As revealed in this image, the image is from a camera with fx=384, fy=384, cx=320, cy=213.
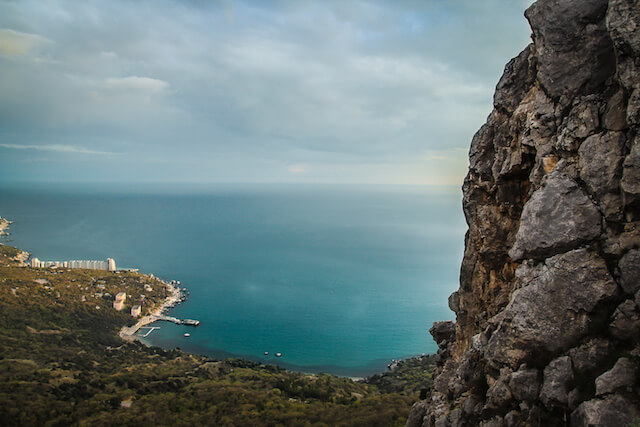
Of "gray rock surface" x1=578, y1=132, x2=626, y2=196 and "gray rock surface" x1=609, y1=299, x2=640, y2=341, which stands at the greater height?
"gray rock surface" x1=578, y1=132, x2=626, y2=196

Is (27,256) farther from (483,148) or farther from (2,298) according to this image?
(483,148)

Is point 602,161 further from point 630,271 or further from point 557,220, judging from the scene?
point 630,271

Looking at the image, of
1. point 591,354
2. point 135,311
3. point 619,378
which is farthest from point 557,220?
point 135,311

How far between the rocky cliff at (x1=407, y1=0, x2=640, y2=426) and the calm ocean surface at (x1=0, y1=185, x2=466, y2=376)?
178ft

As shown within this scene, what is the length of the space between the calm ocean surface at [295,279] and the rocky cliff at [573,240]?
5436 centimetres

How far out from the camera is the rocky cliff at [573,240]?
6.94 metres

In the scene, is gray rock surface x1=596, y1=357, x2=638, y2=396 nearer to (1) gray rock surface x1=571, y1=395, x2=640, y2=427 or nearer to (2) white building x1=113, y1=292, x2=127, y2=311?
(1) gray rock surface x1=571, y1=395, x2=640, y2=427

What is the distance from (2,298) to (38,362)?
29.2 m

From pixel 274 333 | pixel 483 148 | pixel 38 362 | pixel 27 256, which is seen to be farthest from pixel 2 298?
pixel 483 148

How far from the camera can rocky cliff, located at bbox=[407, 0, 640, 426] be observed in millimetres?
6941

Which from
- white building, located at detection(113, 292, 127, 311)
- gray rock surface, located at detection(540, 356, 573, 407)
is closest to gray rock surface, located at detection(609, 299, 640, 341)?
gray rock surface, located at detection(540, 356, 573, 407)

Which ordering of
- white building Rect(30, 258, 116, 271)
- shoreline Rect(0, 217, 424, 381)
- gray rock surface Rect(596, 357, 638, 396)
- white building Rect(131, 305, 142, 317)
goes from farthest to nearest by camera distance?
white building Rect(30, 258, 116, 271) → white building Rect(131, 305, 142, 317) → shoreline Rect(0, 217, 424, 381) → gray rock surface Rect(596, 357, 638, 396)

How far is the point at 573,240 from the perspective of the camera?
7.81 meters

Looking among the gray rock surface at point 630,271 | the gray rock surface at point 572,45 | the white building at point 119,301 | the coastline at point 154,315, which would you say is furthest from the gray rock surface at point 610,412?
the white building at point 119,301
